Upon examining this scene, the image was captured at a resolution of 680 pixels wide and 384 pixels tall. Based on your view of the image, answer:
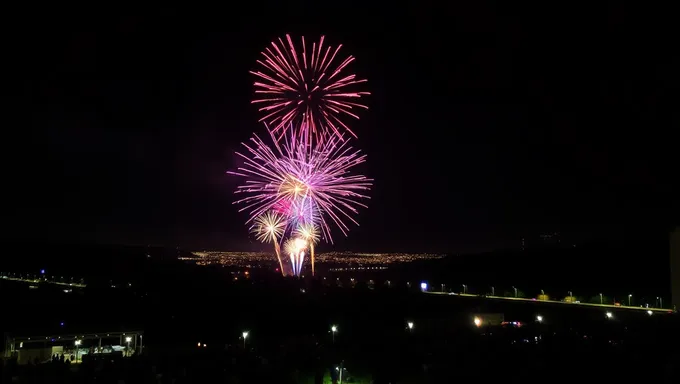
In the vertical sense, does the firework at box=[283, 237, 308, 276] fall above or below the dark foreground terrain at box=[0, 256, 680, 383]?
above

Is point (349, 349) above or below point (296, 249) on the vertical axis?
below

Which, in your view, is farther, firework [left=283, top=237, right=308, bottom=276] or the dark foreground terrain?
firework [left=283, top=237, right=308, bottom=276]

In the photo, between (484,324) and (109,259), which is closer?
(484,324)

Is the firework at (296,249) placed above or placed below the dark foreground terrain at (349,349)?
above

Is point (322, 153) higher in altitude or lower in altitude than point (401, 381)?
higher

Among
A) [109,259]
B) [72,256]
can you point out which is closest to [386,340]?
[109,259]

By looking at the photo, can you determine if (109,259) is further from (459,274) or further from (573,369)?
(573,369)

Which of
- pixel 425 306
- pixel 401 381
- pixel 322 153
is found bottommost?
pixel 401 381

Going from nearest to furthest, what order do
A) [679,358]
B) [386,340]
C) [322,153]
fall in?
[679,358] → [386,340] → [322,153]

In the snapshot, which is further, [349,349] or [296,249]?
[296,249]

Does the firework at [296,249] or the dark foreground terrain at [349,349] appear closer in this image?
the dark foreground terrain at [349,349]

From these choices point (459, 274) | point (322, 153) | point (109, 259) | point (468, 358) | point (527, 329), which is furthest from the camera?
point (109, 259)
